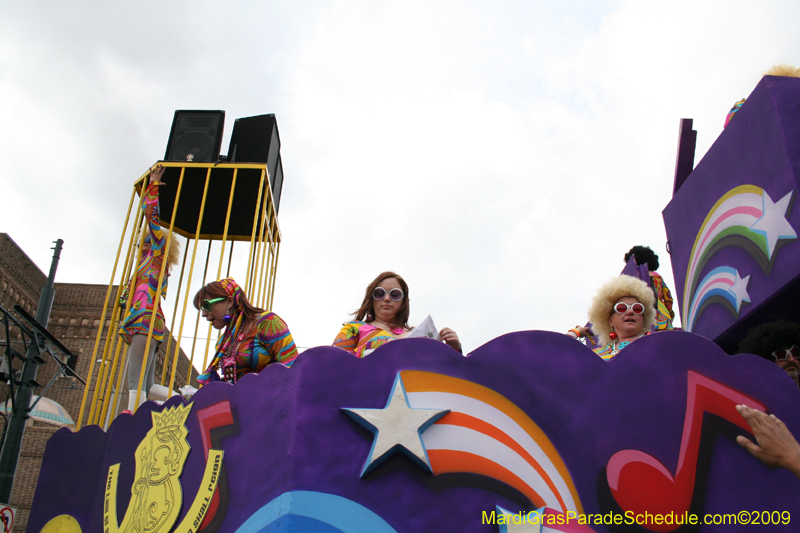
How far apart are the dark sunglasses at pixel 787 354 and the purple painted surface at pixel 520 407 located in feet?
1.93

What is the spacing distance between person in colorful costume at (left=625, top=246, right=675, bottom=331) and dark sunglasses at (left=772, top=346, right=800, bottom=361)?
154 cm

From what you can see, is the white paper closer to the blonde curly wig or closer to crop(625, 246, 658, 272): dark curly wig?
the blonde curly wig

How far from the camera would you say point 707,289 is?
3.76m

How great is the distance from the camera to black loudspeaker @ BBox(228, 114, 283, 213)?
5.23m

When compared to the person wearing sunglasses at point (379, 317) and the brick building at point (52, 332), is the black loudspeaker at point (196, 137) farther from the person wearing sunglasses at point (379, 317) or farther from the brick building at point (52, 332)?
the brick building at point (52, 332)

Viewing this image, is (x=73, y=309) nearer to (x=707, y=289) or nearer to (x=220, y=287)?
(x=220, y=287)

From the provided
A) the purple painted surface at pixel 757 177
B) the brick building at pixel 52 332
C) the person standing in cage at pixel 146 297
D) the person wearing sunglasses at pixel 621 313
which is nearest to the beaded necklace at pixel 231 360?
the person standing in cage at pixel 146 297

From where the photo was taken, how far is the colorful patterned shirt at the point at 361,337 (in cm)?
296

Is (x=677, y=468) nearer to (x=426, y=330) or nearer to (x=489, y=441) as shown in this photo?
(x=489, y=441)

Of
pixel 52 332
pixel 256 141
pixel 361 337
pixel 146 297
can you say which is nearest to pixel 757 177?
pixel 361 337

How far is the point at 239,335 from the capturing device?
3.21 meters

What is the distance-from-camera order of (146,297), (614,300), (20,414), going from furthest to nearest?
1. (20,414)
2. (146,297)
3. (614,300)

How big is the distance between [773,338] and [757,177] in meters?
0.89

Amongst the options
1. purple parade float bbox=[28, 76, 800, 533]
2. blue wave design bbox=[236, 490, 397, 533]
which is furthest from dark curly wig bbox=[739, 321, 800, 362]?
blue wave design bbox=[236, 490, 397, 533]
